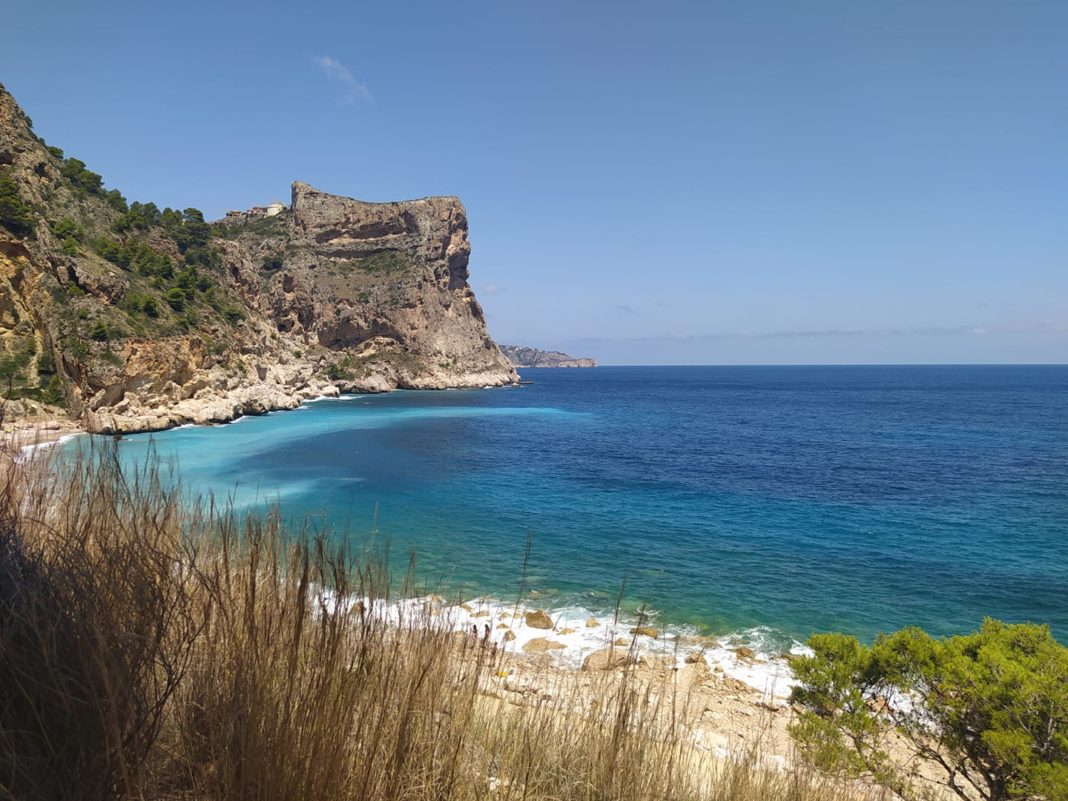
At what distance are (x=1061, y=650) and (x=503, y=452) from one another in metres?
28.7

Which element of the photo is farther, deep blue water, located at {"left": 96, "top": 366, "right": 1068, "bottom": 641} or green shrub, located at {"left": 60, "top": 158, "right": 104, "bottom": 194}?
green shrub, located at {"left": 60, "top": 158, "right": 104, "bottom": 194}

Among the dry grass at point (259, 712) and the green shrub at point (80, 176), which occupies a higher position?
the green shrub at point (80, 176)

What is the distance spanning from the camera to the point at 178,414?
36.0 meters

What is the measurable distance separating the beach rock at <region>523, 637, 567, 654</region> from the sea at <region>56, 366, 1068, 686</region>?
0.36 metres

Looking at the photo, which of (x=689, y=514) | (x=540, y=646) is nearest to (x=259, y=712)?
(x=540, y=646)

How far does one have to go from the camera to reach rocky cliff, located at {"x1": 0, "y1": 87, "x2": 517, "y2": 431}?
29688 mm

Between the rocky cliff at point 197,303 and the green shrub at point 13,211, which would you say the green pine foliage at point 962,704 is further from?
the green shrub at point 13,211

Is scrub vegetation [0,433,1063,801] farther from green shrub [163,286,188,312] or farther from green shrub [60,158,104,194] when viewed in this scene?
green shrub [60,158,104,194]

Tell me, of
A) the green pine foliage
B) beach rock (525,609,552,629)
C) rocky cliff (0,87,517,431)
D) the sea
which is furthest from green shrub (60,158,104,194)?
the green pine foliage

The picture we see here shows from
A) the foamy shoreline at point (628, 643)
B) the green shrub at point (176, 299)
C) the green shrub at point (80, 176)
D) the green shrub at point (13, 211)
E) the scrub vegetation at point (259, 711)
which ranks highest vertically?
the green shrub at point (80, 176)

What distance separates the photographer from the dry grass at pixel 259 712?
5.65ft

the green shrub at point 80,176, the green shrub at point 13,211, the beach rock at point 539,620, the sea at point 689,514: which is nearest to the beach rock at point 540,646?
the sea at point 689,514

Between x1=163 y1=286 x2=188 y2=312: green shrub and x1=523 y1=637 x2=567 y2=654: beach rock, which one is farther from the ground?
x1=163 y1=286 x2=188 y2=312: green shrub

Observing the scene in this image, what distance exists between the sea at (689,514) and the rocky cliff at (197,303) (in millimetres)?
4470
